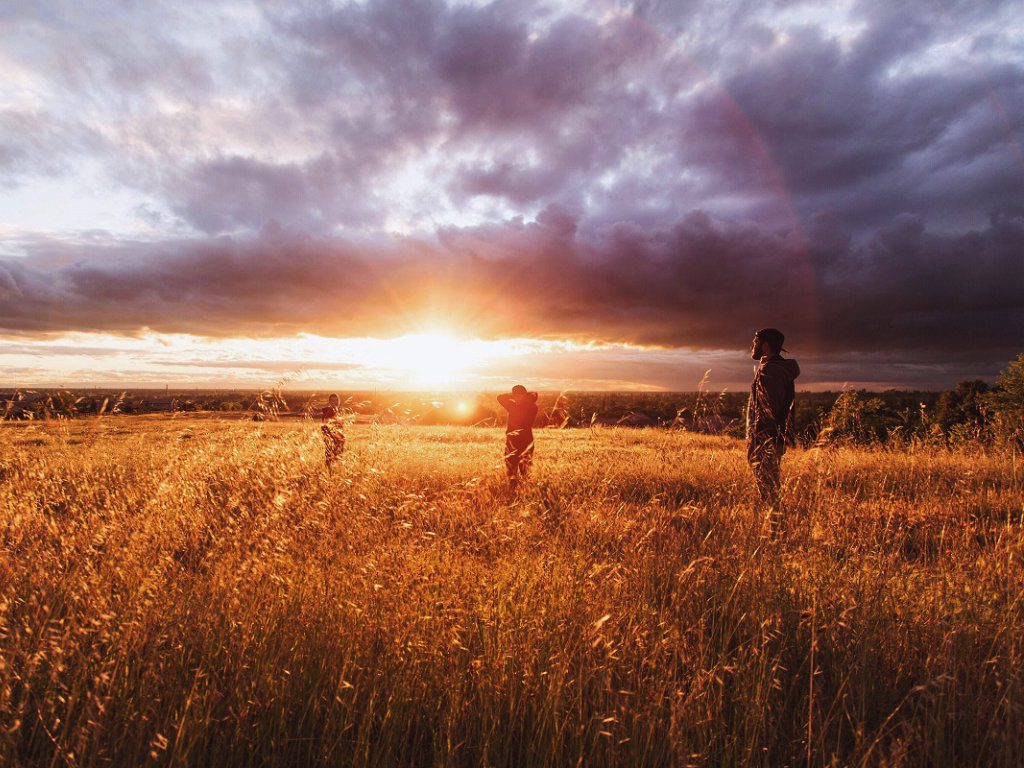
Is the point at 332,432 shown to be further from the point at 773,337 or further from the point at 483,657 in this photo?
the point at 773,337

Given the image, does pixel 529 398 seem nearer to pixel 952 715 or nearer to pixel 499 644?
pixel 499 644

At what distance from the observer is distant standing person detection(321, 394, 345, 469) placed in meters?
5.59

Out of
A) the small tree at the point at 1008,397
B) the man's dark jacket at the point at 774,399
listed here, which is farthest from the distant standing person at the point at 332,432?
the small tree at the point at 1008,397

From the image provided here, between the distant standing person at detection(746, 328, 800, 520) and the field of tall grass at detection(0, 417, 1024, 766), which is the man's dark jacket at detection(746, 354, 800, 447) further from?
the field of tall grass at detection(0, 417, 1024, 766)

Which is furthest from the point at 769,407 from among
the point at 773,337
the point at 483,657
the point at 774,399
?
the point at 483,657

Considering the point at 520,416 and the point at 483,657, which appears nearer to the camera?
the point at 483,657

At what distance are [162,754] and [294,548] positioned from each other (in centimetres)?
204

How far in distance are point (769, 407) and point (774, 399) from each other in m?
0.19

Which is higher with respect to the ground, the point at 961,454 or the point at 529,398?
the point at 529,398

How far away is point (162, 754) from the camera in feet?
7.73

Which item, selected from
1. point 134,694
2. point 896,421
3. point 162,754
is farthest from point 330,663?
point 896,421

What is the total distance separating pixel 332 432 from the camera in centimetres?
594

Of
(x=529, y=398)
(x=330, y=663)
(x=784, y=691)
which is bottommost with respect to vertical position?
(x=784, y=691)

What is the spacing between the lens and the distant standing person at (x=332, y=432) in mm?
5594
